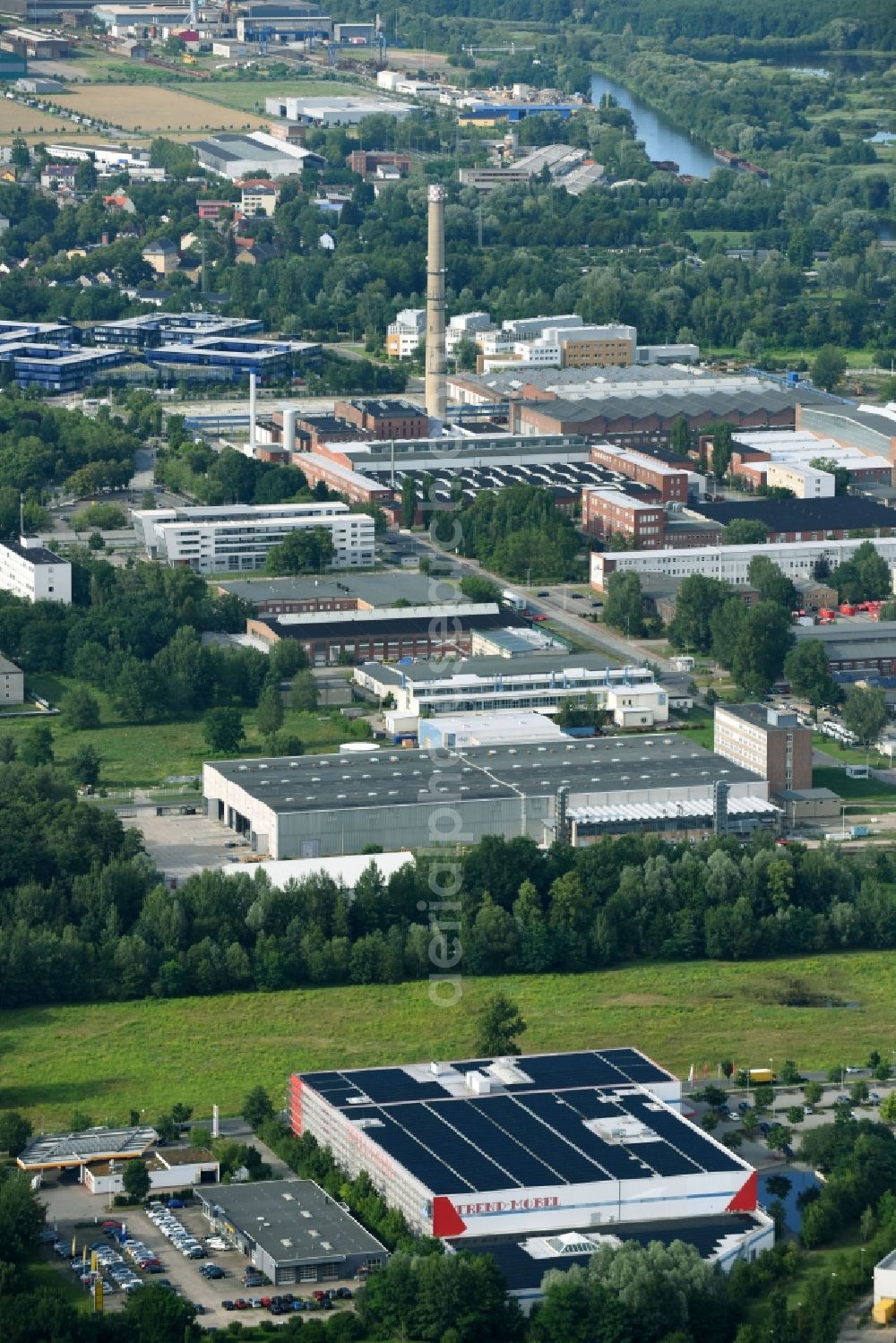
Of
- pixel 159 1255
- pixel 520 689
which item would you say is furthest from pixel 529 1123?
pixel 520 689

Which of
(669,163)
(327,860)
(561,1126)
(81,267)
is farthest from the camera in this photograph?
(669,163)

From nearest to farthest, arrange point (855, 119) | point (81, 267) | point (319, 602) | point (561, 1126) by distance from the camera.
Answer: point (561, 1126) → point (319, 602) → point (81, 267) → point (855, 119)

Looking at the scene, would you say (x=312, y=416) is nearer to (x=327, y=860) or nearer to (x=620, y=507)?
(x=620, y=507)

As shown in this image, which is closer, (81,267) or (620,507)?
(620,507)

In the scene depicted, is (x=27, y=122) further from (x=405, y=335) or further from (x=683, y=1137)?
(x=683, y=1137)

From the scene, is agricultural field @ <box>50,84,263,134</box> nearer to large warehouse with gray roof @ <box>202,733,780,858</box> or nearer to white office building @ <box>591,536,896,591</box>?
white office building @ <box>591,536,896,591</box>

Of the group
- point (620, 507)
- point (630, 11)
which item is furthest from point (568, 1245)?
point (630, 11)
